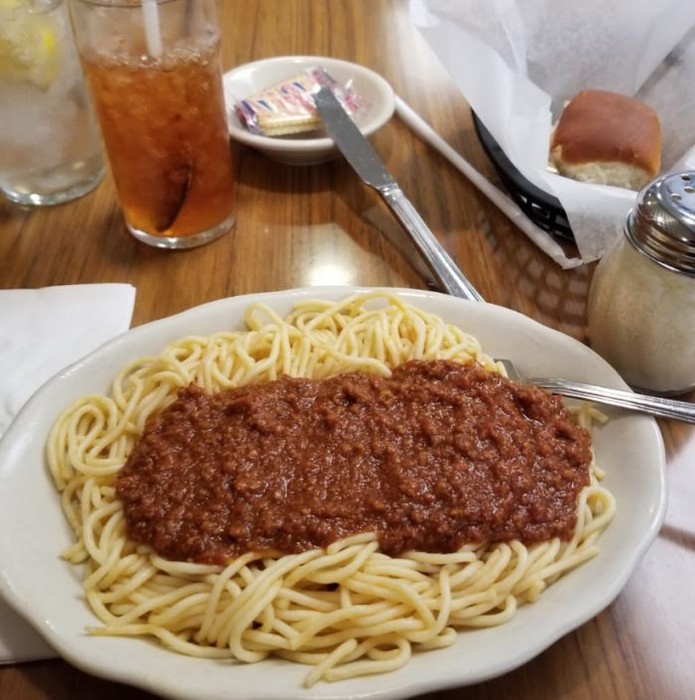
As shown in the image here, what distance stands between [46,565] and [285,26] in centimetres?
232

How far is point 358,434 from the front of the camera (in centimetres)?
115

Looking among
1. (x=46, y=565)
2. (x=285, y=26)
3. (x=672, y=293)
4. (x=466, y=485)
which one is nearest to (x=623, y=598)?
(x=466, y=485)

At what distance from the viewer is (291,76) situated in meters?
2.26

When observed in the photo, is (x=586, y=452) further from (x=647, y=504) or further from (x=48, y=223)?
(x=48, y=223)

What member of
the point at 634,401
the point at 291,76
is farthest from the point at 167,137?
the point at 634,401

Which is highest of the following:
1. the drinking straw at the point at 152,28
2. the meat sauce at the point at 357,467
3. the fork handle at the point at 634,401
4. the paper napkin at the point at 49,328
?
the drinking straw at the point at 152,28

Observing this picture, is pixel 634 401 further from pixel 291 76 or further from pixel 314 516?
pixel 291 76

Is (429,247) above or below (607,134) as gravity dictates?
below

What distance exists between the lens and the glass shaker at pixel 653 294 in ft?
3.94

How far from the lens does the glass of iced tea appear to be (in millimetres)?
1434

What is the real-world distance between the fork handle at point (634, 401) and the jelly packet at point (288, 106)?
3.88 ft

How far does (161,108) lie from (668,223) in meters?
1.06

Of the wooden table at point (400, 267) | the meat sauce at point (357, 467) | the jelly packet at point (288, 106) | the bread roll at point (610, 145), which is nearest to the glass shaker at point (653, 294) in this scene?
the wooden table at point (400, 267)

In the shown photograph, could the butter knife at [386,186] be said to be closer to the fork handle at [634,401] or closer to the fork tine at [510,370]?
the fork tine at [510,370]
